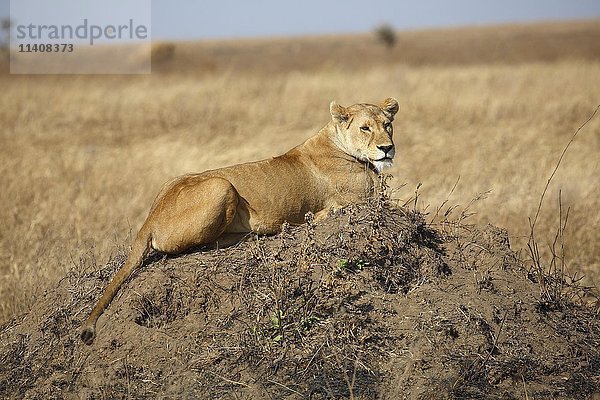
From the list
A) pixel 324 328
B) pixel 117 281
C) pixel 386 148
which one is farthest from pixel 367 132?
pixel 117 281

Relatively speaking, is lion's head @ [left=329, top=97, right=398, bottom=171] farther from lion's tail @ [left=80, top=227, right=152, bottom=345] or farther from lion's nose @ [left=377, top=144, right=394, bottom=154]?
lion's tail @ [left=80, top=227, right=152, bottom=345]

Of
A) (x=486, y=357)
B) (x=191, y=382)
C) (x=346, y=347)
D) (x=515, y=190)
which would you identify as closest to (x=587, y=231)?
(x=515, y=190)

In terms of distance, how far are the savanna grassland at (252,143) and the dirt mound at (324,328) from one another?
757 mm

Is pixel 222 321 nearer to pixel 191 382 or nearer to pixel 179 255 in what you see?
pixel 191 382

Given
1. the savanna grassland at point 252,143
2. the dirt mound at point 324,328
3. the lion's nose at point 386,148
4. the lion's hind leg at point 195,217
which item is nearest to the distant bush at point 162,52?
the savanna grassland at point 252,143

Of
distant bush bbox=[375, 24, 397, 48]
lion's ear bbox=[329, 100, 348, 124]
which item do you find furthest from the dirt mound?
distant bush bbox=[375, 24, 397, 48]

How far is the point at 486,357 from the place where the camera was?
518 centimetres

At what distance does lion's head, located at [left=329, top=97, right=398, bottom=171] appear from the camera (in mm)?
6492

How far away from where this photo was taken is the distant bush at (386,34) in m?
61.1

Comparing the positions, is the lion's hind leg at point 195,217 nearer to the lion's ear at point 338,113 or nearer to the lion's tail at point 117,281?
the lion's tail at point 117,281

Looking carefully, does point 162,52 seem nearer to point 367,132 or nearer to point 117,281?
point 367,132

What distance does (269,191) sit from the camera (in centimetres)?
636

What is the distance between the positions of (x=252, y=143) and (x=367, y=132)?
847cm

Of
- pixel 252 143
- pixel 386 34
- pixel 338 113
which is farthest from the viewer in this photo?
pixel 386 34
